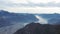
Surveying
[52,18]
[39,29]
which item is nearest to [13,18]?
[39,29]

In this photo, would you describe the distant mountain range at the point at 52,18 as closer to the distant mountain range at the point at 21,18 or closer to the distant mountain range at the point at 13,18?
the distant mountain range at the point at 21,18

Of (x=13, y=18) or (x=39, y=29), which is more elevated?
(x=13, y=18)

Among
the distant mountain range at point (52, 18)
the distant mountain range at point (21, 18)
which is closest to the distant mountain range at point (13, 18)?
the distant mountain range at point (21, 18)

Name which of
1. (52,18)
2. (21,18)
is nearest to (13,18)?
(21,18)

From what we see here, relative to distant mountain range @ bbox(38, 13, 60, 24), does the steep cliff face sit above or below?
below

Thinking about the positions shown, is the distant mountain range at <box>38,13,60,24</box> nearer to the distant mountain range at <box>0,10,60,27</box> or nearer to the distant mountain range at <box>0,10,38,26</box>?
the distant mountain range at <box>0,10,60,27</box>

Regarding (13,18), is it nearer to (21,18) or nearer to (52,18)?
(21,18)

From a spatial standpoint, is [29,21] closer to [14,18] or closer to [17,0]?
[14,18]

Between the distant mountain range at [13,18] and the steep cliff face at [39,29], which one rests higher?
the distant mountain range at [13,18]

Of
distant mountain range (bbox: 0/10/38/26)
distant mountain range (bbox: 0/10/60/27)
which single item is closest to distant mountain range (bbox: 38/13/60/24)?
distant mountain range (bbox: 0/10/60/27)
